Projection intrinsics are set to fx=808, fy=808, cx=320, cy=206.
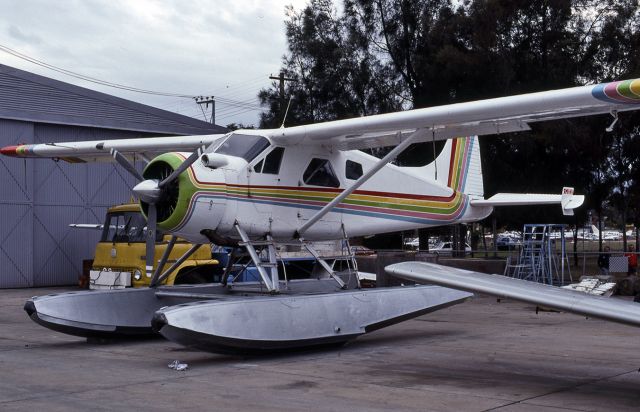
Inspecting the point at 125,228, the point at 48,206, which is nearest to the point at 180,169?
the point at 125,228

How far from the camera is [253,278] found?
19109mm

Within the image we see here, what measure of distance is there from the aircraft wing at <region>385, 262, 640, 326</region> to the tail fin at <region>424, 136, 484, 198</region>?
7.37 metres

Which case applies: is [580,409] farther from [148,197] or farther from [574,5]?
[574,5]

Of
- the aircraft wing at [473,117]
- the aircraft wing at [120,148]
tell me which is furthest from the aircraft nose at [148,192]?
the aircraft wing at [120,148]

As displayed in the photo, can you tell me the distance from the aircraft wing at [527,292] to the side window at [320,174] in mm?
4778

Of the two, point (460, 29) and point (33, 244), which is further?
point (460, 29)

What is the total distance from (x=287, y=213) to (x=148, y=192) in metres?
2.47

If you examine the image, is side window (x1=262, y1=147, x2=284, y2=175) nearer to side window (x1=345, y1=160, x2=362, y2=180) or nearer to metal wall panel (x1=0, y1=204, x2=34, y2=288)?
side window (x1=345, y1=160, x2=362, y2=180)

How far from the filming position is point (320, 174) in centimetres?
1333

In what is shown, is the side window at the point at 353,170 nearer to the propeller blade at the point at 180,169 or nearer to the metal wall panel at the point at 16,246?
the propeller blade at the point at 180,169

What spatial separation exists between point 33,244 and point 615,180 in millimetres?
22428

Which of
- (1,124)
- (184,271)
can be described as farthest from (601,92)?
(1,124)

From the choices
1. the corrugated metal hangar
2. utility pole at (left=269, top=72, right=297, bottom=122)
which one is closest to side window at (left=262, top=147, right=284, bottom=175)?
the corrugated metal hangar

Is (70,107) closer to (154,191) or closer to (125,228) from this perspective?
(125,228)
